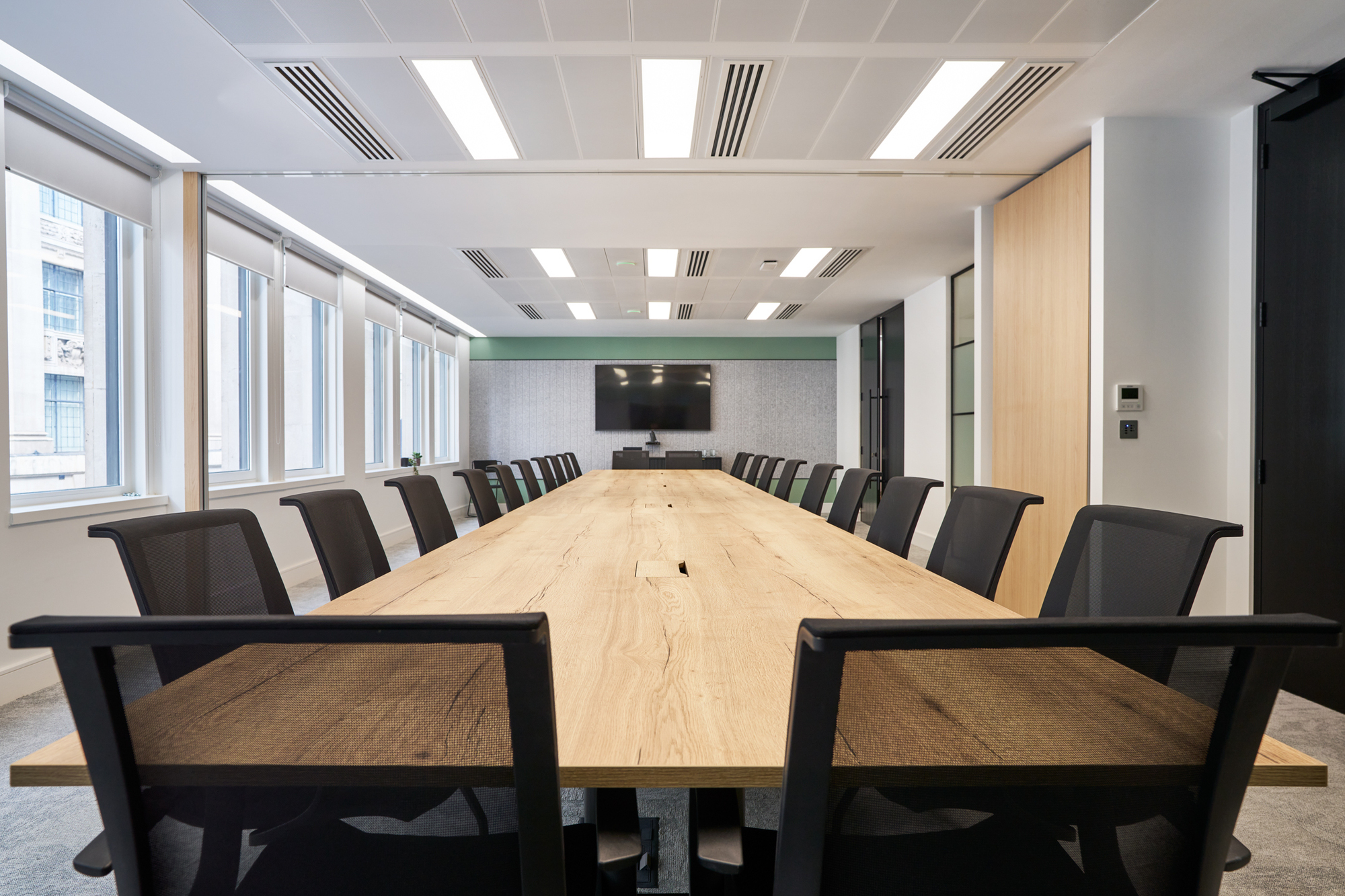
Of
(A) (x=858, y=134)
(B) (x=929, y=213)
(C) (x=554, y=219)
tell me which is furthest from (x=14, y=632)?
(B) (x=929, y=213)

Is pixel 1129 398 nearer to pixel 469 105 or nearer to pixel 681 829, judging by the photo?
pixel 681 829

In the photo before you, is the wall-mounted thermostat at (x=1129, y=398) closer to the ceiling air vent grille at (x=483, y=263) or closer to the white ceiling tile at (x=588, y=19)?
the white ceiling tile at (x=588, y=19)

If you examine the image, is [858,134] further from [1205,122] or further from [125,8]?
[125,8]

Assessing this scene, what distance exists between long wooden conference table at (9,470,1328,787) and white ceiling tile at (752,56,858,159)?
2.08m

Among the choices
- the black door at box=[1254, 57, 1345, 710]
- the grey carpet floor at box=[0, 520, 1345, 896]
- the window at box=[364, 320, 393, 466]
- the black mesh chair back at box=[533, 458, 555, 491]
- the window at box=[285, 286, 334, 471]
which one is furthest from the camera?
the window at box=[364, 320, 393, 466]

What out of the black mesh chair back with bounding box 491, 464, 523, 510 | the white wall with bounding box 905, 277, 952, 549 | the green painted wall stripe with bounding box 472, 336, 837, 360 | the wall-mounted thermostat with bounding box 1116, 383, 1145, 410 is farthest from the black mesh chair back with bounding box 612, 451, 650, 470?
the wall-mounted thermostat with bounding box 1116, 383, 1145, 410

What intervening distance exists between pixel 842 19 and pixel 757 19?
342 millimetres

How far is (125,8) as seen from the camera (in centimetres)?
260

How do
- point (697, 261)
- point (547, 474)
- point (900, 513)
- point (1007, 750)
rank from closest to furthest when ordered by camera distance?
point (1007, 750) < point (900, 513) < point (547, 474) < point (697, 261)

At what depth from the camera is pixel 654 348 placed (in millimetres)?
10953

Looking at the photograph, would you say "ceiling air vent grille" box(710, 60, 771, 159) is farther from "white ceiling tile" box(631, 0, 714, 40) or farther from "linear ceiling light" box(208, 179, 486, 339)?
"linear ceiling light" box(208, 179, 486, 339)

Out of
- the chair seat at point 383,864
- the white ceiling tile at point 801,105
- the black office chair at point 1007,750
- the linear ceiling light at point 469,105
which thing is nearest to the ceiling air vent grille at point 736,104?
the white ceiling tile at point 801,105

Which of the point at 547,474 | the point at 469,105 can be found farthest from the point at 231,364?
the point at 469,105

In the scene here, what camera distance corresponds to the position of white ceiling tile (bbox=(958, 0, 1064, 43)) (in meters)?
2.58
